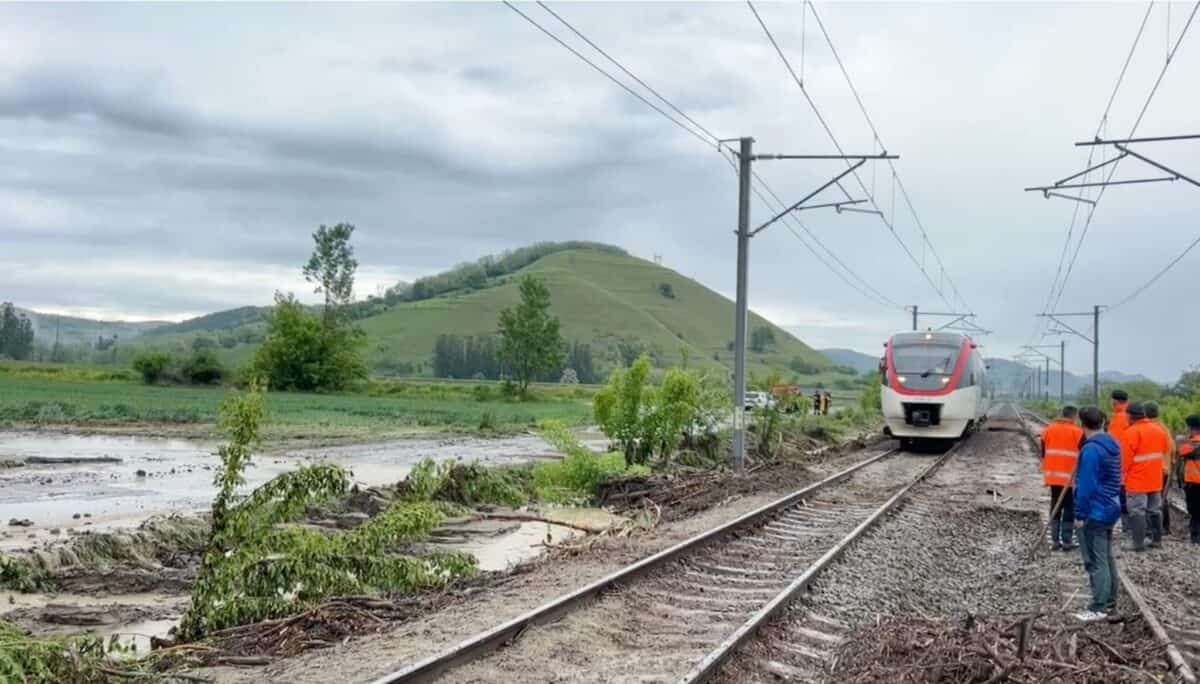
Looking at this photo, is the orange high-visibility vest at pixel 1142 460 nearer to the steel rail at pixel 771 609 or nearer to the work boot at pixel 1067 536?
the work boot at pixel 1067 536

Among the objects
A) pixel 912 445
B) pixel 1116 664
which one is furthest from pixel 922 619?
pixel 912 445

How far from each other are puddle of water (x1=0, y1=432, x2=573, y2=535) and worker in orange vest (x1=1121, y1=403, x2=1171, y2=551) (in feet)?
31.2

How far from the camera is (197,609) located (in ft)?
31.2

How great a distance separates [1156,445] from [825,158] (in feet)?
32.9

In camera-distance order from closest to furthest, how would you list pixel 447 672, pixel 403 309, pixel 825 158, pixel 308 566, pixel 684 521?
pixel 447 672
pixel 308 566
pixel 684 521
pixel 825 158
pixel 403 309

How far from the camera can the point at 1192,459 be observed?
1502cm

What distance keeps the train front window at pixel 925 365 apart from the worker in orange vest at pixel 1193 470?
664 inches

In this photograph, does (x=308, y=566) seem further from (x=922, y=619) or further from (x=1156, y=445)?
(x=1156, y=445)

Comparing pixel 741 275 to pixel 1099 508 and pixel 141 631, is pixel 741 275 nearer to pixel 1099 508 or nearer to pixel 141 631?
pixel 1099 508

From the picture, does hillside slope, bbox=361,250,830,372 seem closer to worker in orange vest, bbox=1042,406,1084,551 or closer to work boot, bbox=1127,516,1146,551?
worker in orange vest, bbox=1042,406,1084,551

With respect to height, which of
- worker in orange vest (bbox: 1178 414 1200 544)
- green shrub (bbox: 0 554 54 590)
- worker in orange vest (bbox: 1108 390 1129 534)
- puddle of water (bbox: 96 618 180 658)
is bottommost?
puddle of water (bbox: 96 618 180 658)

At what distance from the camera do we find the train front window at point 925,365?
106 ft

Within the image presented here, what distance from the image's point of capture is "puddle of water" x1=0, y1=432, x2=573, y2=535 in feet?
61.4

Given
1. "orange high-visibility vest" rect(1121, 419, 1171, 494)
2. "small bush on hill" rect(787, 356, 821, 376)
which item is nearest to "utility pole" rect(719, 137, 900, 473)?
"orange high-visibility vest" rect(1121, 419, 1171, 494)
